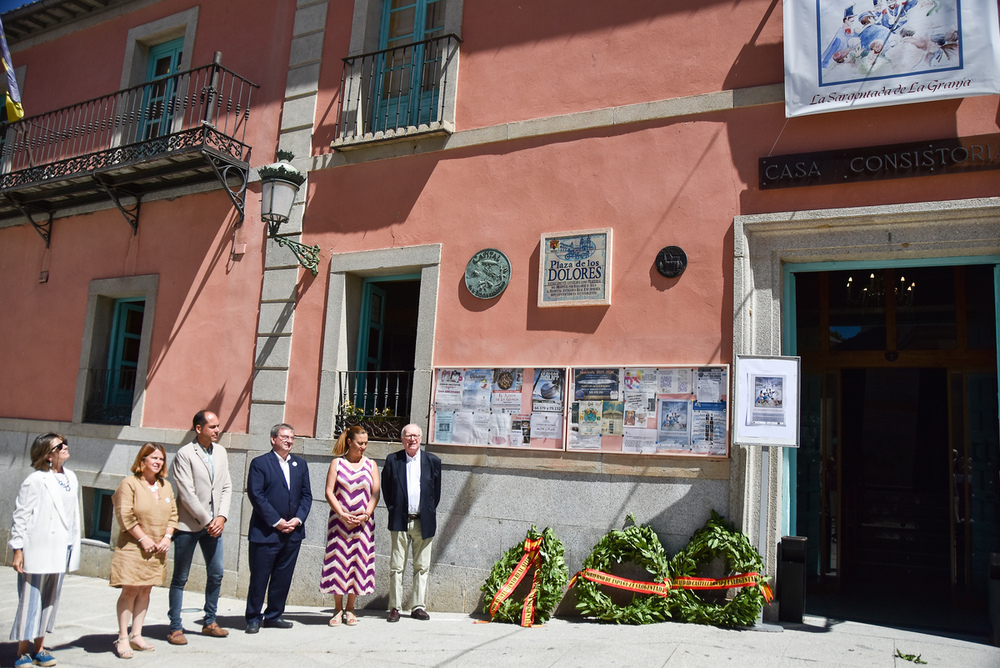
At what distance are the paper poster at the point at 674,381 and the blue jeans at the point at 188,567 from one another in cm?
377

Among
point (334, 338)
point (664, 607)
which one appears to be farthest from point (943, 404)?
point (334, 338)

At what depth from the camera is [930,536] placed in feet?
33.1

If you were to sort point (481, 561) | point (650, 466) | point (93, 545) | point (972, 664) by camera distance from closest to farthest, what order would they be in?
1. point (972, 664)
2. point (650, 466)
3. point (481, 561)
4. point (93, 545)

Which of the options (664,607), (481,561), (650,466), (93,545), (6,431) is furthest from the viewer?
(6,431)

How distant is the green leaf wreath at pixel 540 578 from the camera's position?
645 centimetres

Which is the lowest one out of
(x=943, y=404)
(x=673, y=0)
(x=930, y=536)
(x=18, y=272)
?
(x=930, y=536)

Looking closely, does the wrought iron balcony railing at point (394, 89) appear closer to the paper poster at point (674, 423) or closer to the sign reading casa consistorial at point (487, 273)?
the sign reading casa consistorial at point (487, 273)

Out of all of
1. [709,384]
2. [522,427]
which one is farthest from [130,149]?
[709,384]

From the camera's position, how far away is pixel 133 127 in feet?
35.0

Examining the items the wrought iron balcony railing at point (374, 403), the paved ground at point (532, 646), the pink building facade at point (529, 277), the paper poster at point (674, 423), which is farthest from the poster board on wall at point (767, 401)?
the wrought iron balcony railing at point (374, 403)

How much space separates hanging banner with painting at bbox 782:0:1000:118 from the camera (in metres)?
6.00

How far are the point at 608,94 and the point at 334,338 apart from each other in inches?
145

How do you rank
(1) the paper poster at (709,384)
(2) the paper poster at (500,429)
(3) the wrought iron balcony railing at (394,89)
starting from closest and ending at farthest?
1. (1) the paper poster at (709,384)
2. (2) the paper poster at (500,429)
3. (3) the wrought iron balcony railing at (394,89)

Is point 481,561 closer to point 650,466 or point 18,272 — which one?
point 650,466
